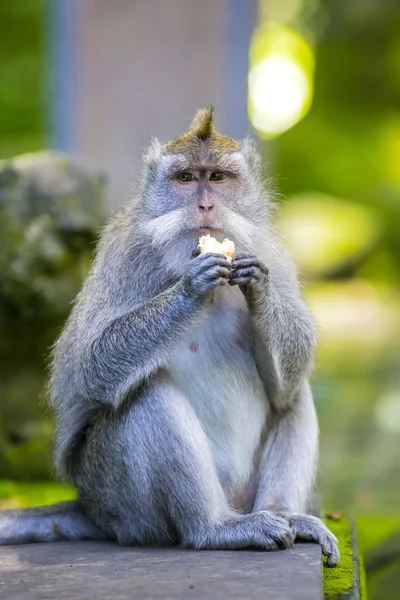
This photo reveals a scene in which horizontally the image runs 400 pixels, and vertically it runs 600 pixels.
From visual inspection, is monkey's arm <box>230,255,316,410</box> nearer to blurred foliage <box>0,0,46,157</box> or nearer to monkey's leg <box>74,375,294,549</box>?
monkey's leg <box>74,375,294,549</box>

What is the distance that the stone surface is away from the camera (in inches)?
210

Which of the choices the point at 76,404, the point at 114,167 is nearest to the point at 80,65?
the point at 114,167

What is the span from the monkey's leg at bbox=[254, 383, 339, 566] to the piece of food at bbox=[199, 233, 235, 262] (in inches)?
52.5

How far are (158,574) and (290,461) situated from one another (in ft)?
5.06

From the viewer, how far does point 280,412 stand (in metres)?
7.21

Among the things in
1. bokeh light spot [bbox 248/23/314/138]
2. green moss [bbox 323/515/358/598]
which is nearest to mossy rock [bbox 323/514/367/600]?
green moss [bbox 323/515/358/598]

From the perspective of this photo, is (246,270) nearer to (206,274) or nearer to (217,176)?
(206,274)

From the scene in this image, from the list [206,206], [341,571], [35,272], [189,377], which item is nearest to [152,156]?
[206,206]

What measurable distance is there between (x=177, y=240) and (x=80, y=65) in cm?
925

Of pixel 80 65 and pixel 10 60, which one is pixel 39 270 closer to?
pixel 80 65

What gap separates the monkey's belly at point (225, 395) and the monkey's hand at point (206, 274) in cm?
52

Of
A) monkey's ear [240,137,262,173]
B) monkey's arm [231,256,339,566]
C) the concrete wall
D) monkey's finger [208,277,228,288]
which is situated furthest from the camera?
the concrete wall

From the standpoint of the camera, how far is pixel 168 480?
6.40 metres

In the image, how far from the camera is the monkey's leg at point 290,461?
692 centimetres
